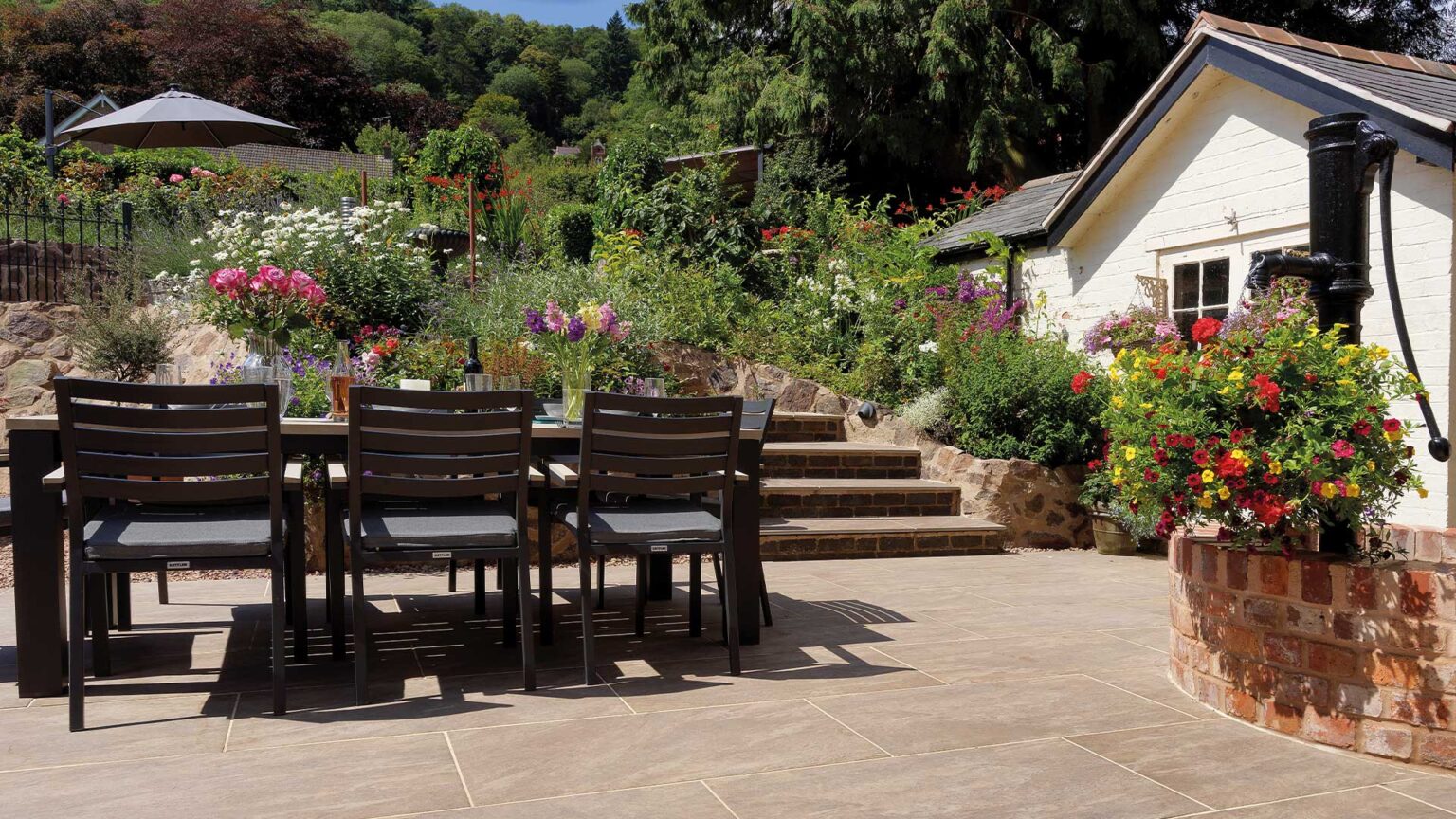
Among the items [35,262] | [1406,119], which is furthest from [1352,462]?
[35,262]

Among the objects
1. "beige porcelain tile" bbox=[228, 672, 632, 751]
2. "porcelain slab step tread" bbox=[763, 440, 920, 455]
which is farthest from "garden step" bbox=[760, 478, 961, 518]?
"beige porcelain tile" bbox=[228, 672, 632, 751]

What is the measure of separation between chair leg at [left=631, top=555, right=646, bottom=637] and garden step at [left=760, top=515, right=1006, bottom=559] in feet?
6.85

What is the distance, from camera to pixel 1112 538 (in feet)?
24.0

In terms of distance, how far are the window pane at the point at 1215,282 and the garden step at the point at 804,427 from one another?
292 centimetres

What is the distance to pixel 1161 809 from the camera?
2.65m

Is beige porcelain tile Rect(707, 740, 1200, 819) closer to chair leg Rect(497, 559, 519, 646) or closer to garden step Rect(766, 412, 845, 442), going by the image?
chair leg Rect(497, 559, 519, 646)

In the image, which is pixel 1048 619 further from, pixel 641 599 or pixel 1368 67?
pixel 1368 67

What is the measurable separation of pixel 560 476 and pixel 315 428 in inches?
37.8

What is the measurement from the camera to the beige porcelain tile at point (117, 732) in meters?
2.99

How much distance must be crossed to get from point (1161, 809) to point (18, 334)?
31.9 feet

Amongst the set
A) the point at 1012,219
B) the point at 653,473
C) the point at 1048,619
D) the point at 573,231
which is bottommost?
the point at 1048,619

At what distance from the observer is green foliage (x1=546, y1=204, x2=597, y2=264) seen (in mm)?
13166

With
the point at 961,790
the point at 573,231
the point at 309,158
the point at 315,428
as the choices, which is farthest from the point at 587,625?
the point at 309,158

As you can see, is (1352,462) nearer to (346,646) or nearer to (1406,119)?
(346,646)
